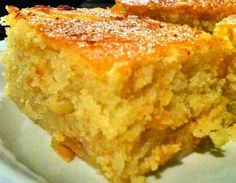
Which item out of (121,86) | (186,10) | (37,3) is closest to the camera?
(121,86)

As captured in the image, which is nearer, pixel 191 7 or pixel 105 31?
pixel 105 31

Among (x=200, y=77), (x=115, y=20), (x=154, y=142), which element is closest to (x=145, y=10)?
(x=115, y=20)

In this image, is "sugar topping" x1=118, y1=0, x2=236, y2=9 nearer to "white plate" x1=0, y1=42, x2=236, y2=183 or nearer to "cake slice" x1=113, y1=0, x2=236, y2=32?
"cake slice" x1=113, y1=0, x2=236, y2=32

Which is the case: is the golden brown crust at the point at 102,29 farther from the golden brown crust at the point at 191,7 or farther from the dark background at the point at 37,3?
the dark background at the point at 37,3

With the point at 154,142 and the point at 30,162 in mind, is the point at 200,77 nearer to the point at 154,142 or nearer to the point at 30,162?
the point at 154,142

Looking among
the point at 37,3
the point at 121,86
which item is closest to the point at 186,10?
the point at 121,86

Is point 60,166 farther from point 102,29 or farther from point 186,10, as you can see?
point 186,10

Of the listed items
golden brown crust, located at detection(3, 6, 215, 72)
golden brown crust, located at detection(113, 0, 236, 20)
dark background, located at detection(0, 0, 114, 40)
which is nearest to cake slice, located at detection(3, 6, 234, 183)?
golden brown crust, located at detection(3, 6, 215, 72)
